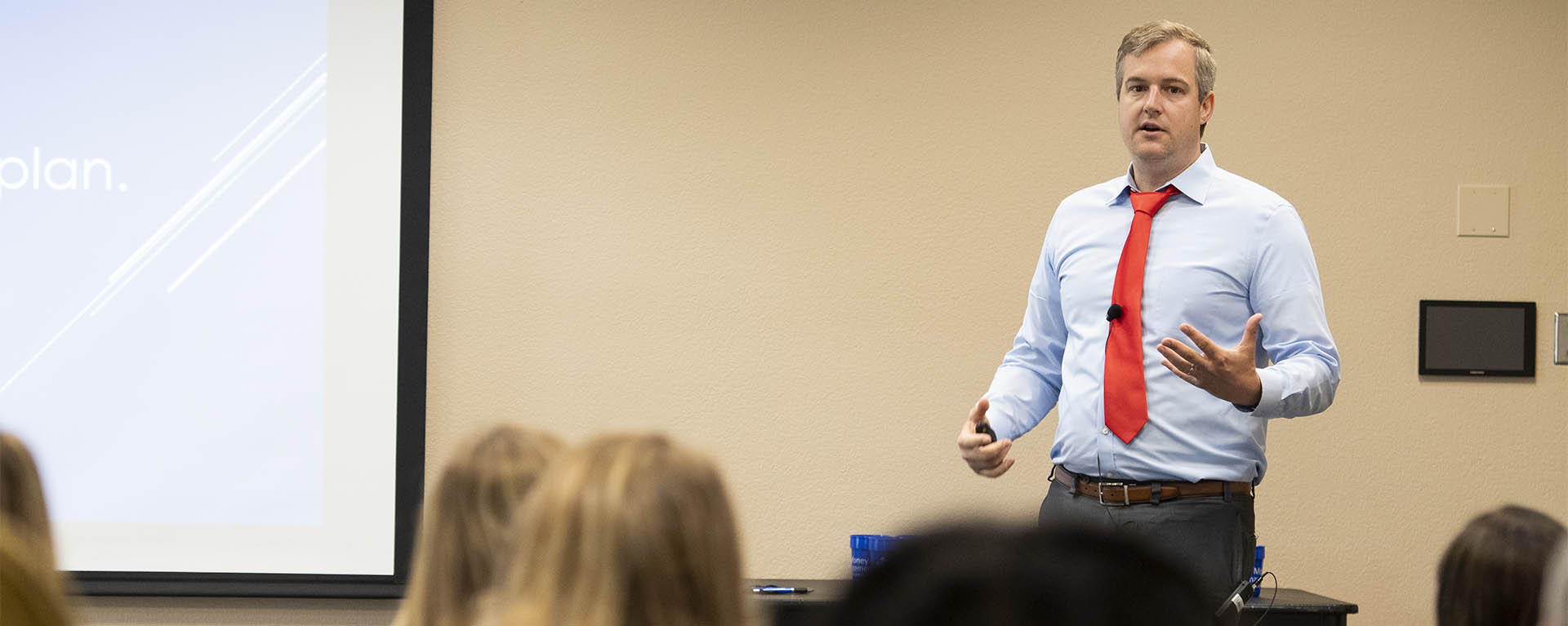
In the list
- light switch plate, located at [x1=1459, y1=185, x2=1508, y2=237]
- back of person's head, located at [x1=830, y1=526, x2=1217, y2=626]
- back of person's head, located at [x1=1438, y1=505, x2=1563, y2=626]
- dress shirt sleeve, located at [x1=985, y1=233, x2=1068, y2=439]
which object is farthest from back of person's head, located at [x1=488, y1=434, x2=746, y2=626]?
light switch plate, located at [x1=1459, y1=185, x2=1508, y2=237]

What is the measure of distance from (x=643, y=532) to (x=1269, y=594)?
2839 millimetres

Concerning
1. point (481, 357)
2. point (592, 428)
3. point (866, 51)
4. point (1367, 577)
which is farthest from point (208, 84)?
point (1367, 577)

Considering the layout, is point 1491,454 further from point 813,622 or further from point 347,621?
point 813,622

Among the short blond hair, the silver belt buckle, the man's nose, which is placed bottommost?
the silver belt buckle

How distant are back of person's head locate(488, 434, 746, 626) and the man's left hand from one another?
117 centimetres

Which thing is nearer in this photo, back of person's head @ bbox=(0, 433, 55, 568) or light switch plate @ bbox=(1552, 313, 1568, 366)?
back of person's head @ bbox=(0, 433, 55, 568)

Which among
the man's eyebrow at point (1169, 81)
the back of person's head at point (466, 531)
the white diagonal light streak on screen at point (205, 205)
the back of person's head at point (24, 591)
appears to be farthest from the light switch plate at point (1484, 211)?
the back of person's head at point (24, 591)

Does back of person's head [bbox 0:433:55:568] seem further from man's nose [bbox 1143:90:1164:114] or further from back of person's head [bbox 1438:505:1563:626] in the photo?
man's nose [bbox 1143:90:1164:114]

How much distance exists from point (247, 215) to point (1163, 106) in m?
2.45

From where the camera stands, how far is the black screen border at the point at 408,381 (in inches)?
138

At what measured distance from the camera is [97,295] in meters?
3.54

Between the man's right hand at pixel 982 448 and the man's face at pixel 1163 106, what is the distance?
54cm

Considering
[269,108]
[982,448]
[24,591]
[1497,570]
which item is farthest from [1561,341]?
[24,591]

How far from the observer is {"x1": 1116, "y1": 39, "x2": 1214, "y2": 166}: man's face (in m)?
2.32
